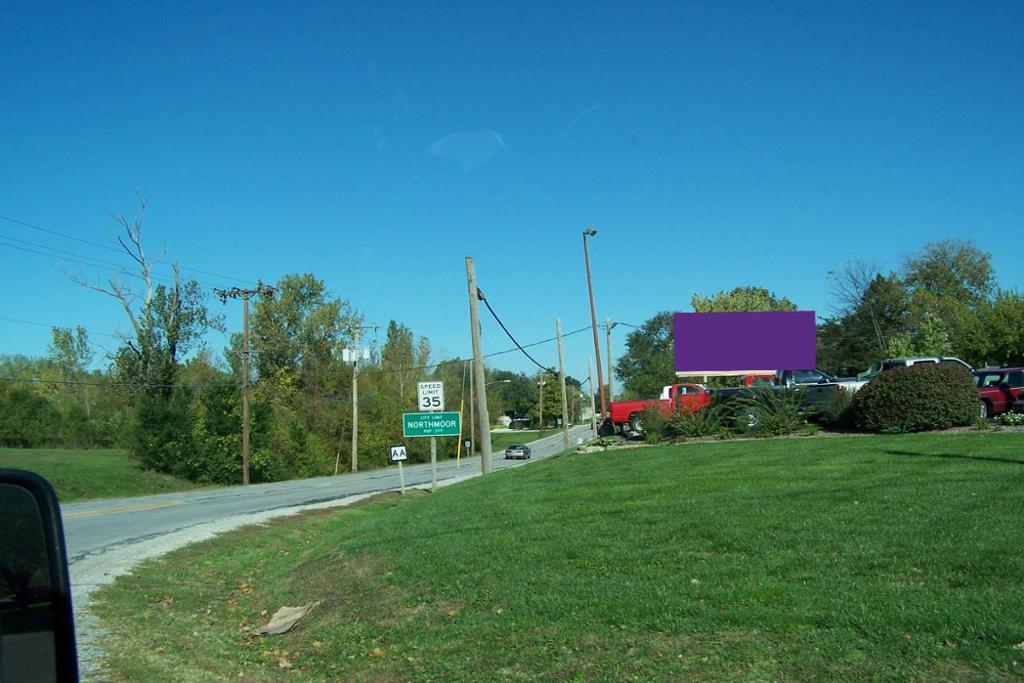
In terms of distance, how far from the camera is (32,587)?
2.29 meters

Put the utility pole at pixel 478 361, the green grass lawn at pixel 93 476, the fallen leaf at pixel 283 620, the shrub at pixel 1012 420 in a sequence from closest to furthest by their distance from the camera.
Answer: the fallen leaf at pixel 283 620 < the shrub at pixel 1012 420 < the utility pole at pixel 478 361 < the green grass lawn at pixel 93 476

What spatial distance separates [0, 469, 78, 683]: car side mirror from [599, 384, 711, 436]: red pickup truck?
23.9 m

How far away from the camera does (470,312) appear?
29266mm

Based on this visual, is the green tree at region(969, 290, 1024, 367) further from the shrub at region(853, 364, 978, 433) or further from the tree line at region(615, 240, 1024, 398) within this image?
the shrub at region(853, 364, 978, 433)

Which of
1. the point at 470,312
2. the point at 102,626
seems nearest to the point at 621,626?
the point at 102,626

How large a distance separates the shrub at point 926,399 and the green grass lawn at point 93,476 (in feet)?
98.9

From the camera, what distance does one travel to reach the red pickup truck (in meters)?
25.8

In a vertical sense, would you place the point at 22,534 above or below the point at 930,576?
above

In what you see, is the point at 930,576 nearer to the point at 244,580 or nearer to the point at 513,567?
the point at 513,567

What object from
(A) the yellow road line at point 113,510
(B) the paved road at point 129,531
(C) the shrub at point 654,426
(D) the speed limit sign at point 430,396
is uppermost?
(D) the speed limit sign at point 430,396

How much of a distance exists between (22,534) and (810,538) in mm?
7429

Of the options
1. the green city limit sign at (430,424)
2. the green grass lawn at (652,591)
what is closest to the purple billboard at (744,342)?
the green city limit sign at (430,424)

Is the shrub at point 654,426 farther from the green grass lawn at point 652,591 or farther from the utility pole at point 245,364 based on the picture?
the utility pole at point 245,364

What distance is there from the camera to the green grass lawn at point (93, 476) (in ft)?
128
